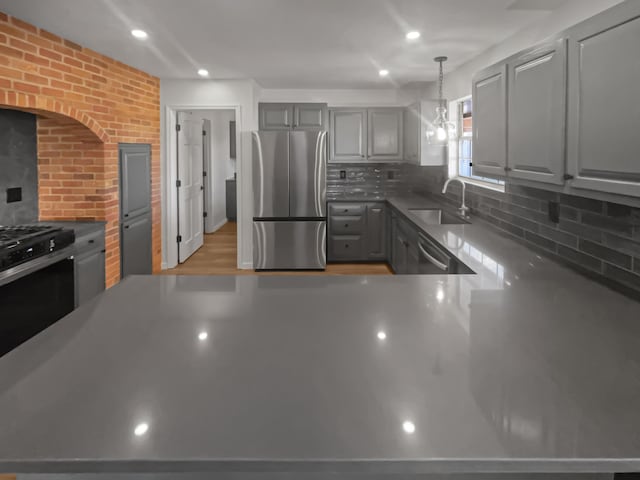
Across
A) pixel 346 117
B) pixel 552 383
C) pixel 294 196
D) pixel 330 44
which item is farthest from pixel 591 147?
pixel 346 117

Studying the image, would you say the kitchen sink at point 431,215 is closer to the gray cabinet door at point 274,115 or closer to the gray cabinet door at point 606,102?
the gray cabinet door at point 274,115

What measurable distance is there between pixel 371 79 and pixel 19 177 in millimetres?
3674

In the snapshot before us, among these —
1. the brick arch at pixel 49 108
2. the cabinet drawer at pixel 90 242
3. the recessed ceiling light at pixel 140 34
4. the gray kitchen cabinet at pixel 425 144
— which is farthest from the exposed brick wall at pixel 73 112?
the gray kitchen cabinet at pixel 425 144

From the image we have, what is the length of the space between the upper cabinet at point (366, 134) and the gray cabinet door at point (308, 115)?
17 centimetres

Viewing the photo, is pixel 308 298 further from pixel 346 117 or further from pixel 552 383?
pixel 346 117

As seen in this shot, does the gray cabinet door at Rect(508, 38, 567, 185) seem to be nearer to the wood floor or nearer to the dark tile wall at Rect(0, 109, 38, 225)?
the dark tile wall at Rect(0, 109, 38, 225)

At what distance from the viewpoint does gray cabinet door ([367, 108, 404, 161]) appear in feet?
23.1

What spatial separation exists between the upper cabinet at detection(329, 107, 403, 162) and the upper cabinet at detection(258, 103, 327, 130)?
7.5 inches

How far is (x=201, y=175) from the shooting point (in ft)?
26.2

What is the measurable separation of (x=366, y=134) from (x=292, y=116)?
98 centimetres

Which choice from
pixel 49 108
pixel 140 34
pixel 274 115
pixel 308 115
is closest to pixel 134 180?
pixel 49 108

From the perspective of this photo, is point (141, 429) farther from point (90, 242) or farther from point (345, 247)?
A: point (345, 247)

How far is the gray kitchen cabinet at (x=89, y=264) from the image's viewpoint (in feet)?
13.7

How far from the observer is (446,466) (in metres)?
0.93
